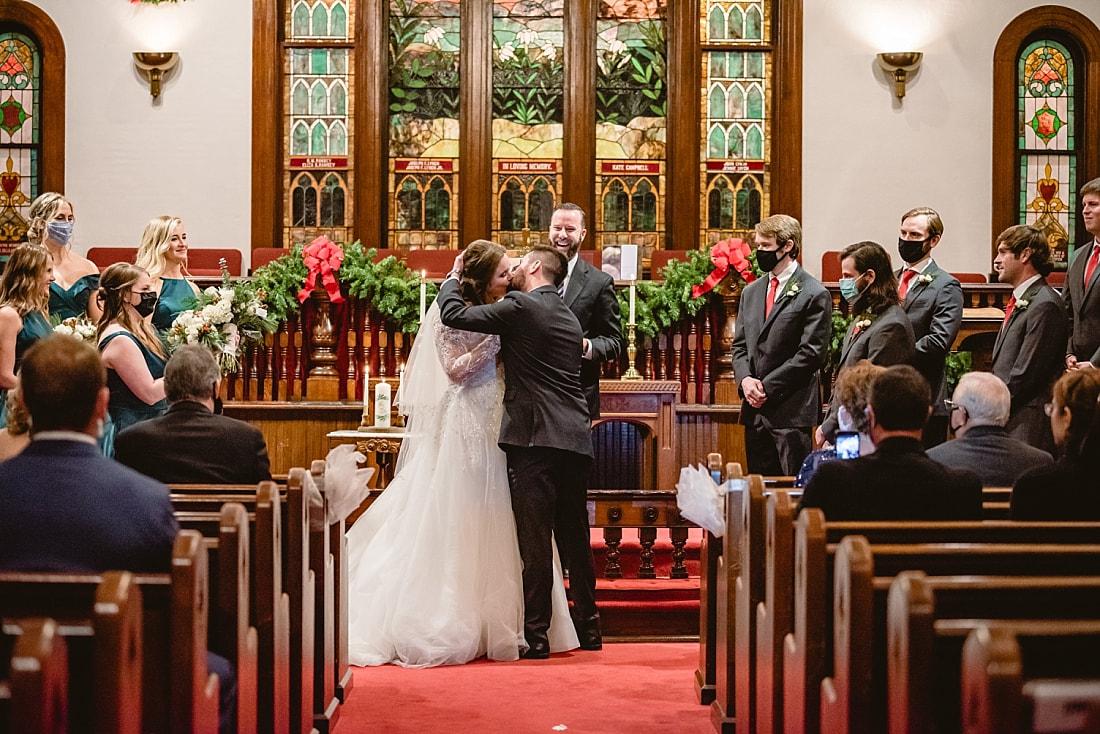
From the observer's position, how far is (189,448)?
3.43 metres

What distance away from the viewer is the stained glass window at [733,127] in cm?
1011

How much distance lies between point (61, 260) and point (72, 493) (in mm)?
3569

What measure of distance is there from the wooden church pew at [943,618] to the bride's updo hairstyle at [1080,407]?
2.79ft

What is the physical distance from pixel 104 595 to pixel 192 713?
0.46 metres

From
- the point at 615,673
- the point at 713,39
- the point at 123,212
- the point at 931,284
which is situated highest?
the point at 713,39

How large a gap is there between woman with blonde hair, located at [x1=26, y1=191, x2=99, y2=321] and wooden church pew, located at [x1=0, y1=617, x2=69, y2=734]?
3880mm

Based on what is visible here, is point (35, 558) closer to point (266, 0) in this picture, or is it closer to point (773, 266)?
point (773, 266)

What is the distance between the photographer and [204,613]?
2.35 meters

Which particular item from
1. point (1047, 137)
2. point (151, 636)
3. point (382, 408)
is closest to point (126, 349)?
point (382, 408)

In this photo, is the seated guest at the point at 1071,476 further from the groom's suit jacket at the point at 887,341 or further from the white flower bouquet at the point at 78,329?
the white flower bouquet at the point at 78,329

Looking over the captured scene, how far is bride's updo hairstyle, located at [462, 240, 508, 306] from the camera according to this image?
4.70 m

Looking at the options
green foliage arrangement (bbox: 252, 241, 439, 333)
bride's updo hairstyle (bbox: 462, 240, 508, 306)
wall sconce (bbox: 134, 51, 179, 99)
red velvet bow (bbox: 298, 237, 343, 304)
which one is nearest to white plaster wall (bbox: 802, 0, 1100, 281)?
green foliage arrangement (bbox: 252, 241, 439, 333)

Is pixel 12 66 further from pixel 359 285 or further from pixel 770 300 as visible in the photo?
pixel 770 300

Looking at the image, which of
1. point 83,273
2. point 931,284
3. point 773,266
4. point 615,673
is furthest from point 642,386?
point 83,273
